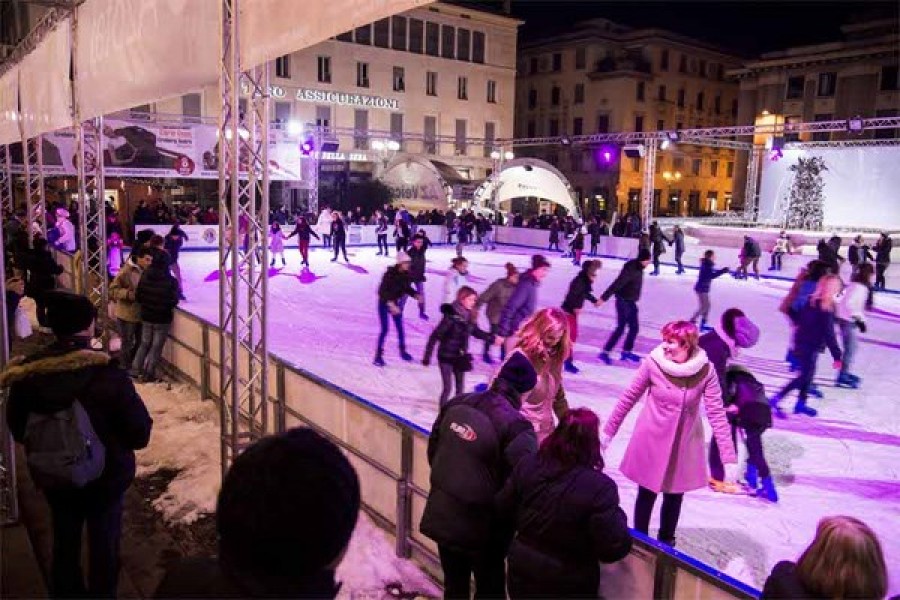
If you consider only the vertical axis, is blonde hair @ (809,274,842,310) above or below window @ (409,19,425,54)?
below

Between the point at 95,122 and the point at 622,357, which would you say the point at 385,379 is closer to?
the point at 622,357

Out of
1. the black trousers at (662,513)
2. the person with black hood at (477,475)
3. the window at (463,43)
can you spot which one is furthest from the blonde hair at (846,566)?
the window at (463,43)

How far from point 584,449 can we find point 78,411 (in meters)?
2.03

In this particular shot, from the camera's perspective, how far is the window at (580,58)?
170 ft

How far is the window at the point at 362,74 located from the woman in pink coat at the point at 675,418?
38.5 metres

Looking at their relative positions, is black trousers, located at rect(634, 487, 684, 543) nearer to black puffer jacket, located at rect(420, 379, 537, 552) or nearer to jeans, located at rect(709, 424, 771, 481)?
jeans, located at rect(709, 424, 771, 481)

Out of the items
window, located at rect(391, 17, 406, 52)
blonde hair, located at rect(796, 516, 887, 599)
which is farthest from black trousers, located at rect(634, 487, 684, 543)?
window, located at rect(391, 17, 406, 52)

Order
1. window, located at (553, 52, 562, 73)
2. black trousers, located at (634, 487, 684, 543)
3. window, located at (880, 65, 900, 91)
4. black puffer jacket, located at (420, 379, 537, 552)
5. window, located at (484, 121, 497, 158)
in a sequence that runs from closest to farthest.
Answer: black puffer jacket, located at (420, 379, 537, 552) → black trousers, located at (634, 487, 684, 543) → window, located at (880, 65, 900, 91) → window, located at (484, 121, 497, 158) → window, located at (553, 52, 562, 73)

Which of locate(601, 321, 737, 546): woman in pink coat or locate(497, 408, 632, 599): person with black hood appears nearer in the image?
locate(497, 408, 632, 599): person with black hood

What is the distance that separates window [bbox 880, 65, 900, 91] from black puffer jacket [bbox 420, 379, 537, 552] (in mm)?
44999

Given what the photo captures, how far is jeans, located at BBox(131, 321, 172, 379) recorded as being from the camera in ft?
26.0

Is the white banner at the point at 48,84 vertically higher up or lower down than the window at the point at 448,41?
lower down

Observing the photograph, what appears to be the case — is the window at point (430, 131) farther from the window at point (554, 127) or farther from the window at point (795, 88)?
the window at point (795, 88)

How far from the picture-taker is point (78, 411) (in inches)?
115
